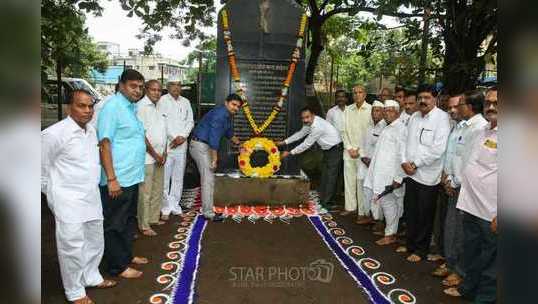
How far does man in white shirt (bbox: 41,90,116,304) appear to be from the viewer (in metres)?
3.00

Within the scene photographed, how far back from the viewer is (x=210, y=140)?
17.6 feet

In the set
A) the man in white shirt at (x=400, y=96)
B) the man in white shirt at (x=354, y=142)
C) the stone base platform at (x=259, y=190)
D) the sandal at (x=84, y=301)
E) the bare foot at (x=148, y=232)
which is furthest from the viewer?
the stone base platform at (x=259, y=190)

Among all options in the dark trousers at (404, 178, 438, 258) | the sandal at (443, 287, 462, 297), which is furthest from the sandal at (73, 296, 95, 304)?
the dark trousers at (404, 178, 438, 258)

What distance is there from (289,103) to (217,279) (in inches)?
139

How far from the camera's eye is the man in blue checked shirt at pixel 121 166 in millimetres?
3508

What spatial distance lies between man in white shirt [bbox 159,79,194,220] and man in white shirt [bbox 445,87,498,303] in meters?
3.72

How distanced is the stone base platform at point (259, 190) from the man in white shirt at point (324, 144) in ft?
1.25

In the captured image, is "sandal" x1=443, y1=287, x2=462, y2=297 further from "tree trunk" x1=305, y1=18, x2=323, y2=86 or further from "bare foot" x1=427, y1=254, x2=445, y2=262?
"tree trunk" x1=305, y1=18, x2=323, y2=86

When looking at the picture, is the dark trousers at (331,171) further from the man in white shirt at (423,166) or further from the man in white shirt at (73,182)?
the man in white shirt at (73,182)

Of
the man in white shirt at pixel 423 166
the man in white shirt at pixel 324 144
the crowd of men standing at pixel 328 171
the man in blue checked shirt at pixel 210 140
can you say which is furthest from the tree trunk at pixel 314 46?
the man in white shirt at pixel 423 166

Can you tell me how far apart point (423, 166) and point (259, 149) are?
2693mm

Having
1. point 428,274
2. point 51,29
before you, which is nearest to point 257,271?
point 428,274

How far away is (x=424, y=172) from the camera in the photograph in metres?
4.23

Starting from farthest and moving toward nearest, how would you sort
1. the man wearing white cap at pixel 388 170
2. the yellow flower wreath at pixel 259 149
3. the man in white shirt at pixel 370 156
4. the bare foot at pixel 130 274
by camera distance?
the yellow flower wreath at pixel 259 149, the man in white shirt at pixel 370 156, the man wearing white cap at pixel 388 170, the bare foot at pixel 130 274
